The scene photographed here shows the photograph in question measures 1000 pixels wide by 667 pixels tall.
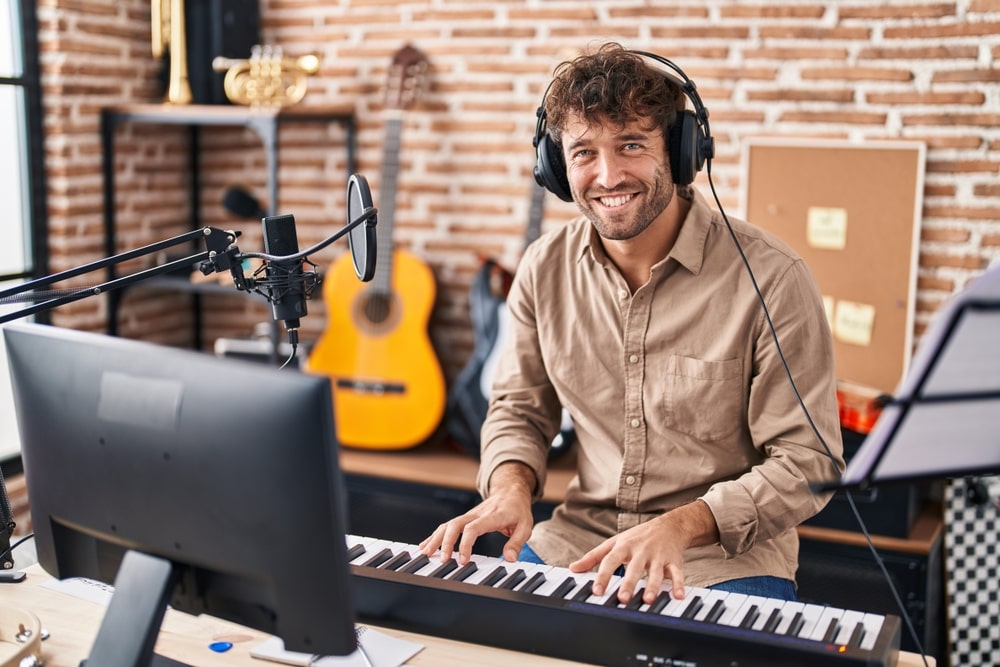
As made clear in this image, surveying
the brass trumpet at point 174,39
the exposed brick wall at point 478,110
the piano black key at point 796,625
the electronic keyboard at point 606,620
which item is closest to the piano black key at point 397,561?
the electronic keyboard at point 606,620

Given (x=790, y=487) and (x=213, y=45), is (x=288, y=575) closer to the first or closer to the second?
(x=790, y=487)

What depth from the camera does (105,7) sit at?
3453 mm

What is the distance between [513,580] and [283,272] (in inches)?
21.0

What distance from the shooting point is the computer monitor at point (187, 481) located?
109cm

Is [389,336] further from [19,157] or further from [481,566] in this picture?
[481,566]

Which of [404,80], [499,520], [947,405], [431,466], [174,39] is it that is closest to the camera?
[947,405]

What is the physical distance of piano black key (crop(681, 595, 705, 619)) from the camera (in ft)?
4.74

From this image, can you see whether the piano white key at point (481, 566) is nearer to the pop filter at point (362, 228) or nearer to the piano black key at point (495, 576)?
the piano black key at point (495, 576)

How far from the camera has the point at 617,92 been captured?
74.0 inches

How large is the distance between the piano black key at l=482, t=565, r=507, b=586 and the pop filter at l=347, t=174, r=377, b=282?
455 mm

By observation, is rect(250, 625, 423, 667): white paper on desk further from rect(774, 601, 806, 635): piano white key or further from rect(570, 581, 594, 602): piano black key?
rect(774, 601, 806, 635): piano white key

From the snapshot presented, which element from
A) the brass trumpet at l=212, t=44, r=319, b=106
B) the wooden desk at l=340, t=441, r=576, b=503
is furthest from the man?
the brass trumpet at l=212, t=44, r=319, b=106

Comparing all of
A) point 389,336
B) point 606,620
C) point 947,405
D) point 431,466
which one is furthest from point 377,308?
point 947,405

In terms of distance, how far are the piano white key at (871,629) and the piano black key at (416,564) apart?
615 millimetres
